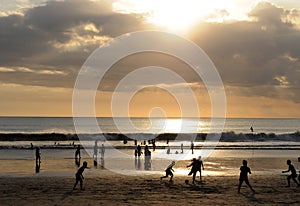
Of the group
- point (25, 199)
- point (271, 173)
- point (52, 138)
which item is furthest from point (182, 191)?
point (52, 138)

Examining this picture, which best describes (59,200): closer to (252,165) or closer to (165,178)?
(165,178)

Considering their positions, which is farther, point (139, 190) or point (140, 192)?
point (139, 190)

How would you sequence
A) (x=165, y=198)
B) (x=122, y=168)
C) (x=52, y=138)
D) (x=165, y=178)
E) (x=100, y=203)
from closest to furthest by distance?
(x=100, y=203)
(x=165, y=198)
(x=165, y=178)
(x=122, y=168)
(x=52, y=138)

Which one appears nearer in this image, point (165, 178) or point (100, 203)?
point (100, 203)

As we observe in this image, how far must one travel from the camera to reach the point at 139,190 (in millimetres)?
24719

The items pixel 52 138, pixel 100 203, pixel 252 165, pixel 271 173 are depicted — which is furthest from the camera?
pixel 52 138

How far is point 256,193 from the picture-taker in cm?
2395

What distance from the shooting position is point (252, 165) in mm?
41906

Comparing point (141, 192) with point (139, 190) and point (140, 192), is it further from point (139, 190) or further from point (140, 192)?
Result: point (139, 190)

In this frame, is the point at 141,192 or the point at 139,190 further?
the point at 139,190

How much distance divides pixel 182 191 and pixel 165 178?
17.1ft


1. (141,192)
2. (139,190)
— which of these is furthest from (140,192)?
(139,190)

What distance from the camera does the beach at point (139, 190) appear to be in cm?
2136

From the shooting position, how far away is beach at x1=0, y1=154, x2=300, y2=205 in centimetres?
2136
